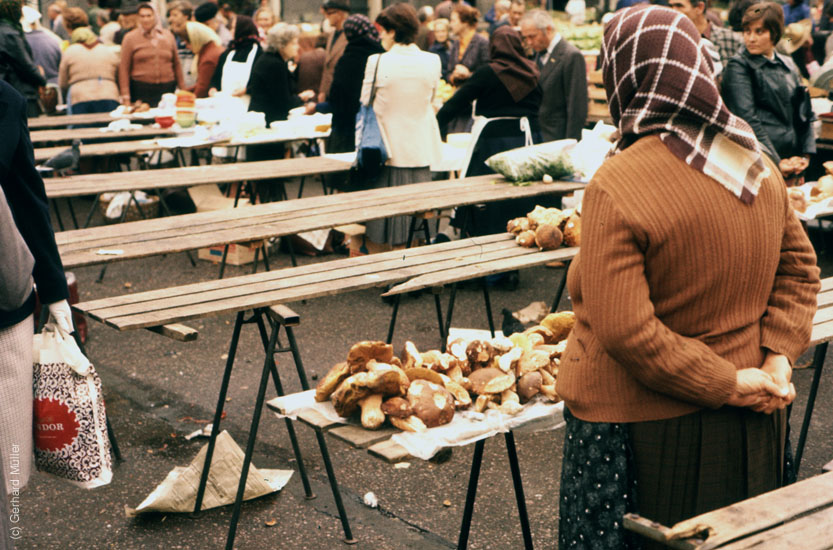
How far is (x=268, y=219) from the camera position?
16.8 ft

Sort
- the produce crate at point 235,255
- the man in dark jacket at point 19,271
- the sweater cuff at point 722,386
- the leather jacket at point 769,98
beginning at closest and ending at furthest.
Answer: the sweater cuff at point 722,386 < the man in dark jacket at point 19,271 < the leather jacket at point 769,98 < the produce crate at point 235,255

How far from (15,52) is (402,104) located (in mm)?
3560

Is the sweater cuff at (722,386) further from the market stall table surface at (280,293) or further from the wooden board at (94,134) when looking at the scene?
the wooden board at (94,134)

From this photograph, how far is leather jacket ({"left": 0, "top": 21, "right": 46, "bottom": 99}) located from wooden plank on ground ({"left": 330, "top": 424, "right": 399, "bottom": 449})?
20.9 feet

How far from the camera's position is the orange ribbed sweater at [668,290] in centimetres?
196

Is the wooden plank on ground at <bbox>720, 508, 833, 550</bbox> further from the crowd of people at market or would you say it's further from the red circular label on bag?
the red circular label on bag

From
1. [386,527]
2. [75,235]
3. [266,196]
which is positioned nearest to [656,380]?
[386,527]

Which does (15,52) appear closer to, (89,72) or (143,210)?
(143,210)

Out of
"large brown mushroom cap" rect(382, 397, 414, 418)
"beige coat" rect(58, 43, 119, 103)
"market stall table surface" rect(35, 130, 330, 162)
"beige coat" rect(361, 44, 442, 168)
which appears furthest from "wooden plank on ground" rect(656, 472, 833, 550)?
"beige coat" rect(58, 43, 119, 103)

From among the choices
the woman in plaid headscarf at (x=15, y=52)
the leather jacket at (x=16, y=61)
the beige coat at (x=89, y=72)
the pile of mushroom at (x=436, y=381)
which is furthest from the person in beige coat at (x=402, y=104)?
the beige coat at (x=89, y=72)

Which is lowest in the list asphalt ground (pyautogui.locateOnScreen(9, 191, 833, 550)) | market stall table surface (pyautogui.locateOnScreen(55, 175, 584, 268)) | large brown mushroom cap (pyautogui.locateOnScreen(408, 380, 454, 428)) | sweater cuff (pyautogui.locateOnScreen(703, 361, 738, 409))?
asphalt ground (pyautogui.locateOnScreen(9, 191, 833, 550))

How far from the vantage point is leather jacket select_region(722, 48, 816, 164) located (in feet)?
20.4

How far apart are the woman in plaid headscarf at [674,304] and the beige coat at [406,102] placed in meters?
4.66

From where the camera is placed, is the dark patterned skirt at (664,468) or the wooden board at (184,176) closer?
the dark patterned skirt at (664,468)
